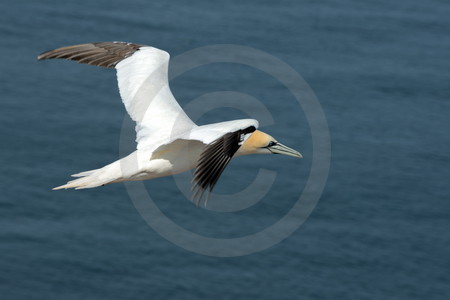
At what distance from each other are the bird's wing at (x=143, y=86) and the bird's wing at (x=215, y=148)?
1490 mm

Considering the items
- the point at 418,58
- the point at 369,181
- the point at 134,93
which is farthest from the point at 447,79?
the point at 134,93

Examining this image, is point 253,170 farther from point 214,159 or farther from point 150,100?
point 214,159

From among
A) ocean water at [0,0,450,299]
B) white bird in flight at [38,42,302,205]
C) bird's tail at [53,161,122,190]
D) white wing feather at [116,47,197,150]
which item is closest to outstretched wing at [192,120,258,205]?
white bird in flight at [38,42,302,205]

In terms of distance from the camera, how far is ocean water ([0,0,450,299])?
44688 mm

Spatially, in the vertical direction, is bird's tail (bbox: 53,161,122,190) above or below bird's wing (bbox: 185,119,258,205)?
below

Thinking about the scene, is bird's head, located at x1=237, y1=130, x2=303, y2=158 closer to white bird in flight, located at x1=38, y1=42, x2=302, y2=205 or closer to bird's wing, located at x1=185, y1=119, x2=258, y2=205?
white bird in flight, located at x1=38, y1=42, x2=302, y2=205

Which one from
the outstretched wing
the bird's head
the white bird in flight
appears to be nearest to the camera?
the outstretched wing

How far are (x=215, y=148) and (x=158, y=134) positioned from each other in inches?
95.5

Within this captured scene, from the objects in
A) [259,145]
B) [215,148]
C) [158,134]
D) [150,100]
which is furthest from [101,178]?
[259,145]

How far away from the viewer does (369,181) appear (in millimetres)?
47406

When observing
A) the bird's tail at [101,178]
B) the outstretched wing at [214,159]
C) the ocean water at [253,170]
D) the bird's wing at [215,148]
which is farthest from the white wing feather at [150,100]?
the ocean water at [253,170]

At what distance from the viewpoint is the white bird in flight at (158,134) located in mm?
17734

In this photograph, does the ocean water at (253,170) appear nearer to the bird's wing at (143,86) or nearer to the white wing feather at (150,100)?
the bird's wing at (143,86)

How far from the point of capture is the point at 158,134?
65.1 ft
